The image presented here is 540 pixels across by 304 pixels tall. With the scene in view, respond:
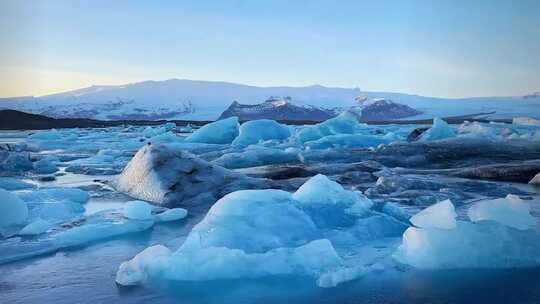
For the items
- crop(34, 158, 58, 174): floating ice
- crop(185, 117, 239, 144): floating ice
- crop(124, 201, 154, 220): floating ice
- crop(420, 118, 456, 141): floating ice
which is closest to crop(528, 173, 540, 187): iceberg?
crop(124, 201, 154, 220): floating ice

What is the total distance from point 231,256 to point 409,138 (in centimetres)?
1215

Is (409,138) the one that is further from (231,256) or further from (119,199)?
(231,256)

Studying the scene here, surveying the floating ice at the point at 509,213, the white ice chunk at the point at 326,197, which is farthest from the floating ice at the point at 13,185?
the floating ice at the point at 509,213

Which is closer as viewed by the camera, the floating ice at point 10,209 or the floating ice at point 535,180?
the floating ice at point 10,209

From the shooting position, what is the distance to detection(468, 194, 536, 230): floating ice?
2809 millimetres

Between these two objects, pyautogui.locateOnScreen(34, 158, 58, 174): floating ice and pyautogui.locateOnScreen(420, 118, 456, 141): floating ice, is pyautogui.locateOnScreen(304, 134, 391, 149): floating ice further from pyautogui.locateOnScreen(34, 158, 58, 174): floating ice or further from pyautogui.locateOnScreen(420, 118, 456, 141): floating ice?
pyautogui.locateOnScreen(34, 158, 58, 174): floating ice

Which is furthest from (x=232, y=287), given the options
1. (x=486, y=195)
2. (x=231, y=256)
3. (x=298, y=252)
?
(x=486, y=195)

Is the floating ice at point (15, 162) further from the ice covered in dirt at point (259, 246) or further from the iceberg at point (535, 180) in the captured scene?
the iceberg at point (535, 180)

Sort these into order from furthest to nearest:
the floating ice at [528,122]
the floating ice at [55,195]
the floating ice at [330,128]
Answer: the floating ice at [528,122], the floating ice at [330,128], the floating ice at [55,195]

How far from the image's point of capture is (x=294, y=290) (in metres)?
2.36

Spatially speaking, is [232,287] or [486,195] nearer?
[232,287]

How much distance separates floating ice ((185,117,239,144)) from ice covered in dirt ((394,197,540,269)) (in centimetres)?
1124

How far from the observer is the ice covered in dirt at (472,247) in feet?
8.82

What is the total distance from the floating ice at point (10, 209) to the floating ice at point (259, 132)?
8.88 m
